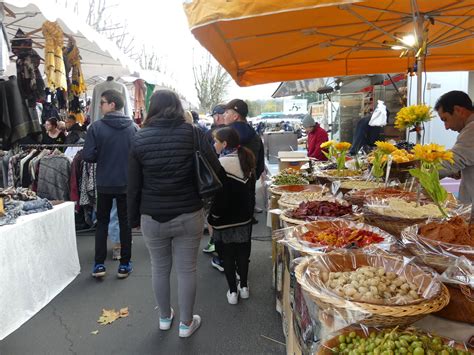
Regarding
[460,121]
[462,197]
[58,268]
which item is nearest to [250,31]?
[460,121]

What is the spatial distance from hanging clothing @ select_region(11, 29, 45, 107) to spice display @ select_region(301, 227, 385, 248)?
380 cm

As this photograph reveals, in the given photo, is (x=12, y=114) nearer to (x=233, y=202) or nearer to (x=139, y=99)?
(x=233, y=202)

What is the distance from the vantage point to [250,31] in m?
3.74

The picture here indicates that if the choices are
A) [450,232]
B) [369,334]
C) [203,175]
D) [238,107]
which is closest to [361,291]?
[369,334]

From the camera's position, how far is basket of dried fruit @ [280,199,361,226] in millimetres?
2658

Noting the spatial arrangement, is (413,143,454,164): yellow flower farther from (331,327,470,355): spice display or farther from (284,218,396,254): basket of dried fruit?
(331,327,470,355): spice display

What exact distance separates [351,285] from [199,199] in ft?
5.51

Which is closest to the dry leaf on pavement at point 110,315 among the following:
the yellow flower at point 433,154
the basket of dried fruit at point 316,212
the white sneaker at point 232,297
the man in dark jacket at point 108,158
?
the man in dark jacket at point 108,158

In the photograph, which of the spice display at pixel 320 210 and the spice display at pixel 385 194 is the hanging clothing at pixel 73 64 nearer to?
the spice display at pixel 320 210

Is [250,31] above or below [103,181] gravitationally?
above

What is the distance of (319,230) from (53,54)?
3939 millimetres

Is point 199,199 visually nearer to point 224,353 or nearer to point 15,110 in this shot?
point 224,353

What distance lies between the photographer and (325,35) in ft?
13.1

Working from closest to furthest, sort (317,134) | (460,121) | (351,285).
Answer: (351,285)
(460,121)
(317,134)
